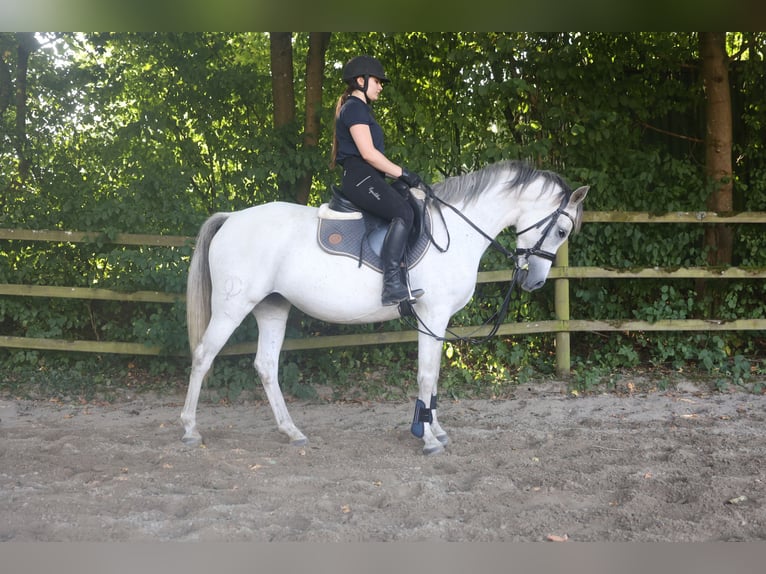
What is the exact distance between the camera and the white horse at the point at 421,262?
15.4 feet

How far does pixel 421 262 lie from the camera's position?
468 centimetres

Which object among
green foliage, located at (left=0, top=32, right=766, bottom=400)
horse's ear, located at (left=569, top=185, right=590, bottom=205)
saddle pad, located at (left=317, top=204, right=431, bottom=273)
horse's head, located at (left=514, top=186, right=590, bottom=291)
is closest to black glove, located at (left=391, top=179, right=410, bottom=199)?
saddle pad, located at (left=317, top=204, right=431, bottom=273)

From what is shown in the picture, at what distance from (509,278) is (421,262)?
1.97 meters

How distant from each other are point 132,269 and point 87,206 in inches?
41.6

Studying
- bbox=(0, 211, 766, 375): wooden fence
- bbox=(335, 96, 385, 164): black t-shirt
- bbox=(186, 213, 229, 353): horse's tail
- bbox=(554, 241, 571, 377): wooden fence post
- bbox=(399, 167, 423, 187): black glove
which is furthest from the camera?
bbox=(554, 241, 571, 377): wooden fence post

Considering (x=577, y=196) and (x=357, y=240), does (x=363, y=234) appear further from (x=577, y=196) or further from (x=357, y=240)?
(x=577, y=196)

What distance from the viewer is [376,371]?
6.70m

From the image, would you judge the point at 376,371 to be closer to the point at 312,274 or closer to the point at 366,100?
the point at 312,274

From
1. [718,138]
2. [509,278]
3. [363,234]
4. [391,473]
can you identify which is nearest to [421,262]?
[363,234]

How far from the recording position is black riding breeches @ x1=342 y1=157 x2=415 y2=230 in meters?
4.50

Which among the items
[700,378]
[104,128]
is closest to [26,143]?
[104,128]

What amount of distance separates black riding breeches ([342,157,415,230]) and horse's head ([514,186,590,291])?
2.73 ft

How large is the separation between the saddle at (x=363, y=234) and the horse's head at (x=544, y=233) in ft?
2.26

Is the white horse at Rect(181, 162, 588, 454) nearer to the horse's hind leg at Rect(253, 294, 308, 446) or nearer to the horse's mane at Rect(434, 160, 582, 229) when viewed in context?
the horse's mane at Rect(434, 160, 582, 229)
